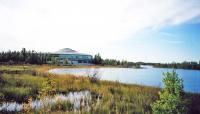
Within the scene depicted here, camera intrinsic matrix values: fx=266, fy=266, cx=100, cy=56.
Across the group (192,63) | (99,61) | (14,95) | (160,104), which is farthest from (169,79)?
(192,63)

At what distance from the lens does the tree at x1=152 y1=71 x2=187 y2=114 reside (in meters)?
6.97

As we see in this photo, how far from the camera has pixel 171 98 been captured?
7039mm

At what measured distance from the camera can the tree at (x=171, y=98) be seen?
22.9 feet

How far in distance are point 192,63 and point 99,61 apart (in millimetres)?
42519

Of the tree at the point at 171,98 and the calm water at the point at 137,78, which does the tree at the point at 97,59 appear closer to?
the calm water at the point at 137,78

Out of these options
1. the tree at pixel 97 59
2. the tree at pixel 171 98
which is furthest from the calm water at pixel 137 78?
the tree at pixel 97 59

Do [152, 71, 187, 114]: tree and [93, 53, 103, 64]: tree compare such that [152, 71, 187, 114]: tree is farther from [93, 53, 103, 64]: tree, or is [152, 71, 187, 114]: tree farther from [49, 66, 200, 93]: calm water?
[93, 53, 103, 64]: tree

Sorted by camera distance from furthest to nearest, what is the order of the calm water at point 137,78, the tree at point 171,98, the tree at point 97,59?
the tree at point 97,59, the calm water at point 137,78, the tree at point 171,98

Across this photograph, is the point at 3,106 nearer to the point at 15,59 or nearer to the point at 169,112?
the point at 169,112

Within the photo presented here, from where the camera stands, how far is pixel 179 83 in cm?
716

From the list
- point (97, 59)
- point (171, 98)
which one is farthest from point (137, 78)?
point (97, 59)

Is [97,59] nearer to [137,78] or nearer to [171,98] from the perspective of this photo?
[137,78]

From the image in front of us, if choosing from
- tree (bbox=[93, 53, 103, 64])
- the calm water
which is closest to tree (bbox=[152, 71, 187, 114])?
the calm water

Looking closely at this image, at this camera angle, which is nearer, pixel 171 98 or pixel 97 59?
pixel 171 98
